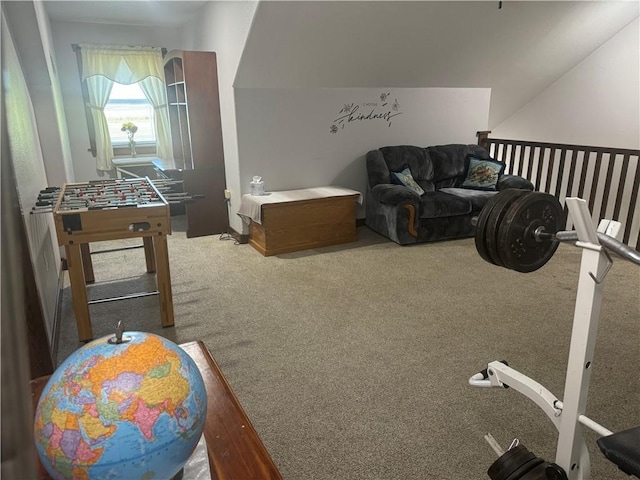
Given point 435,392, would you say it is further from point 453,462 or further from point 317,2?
point 317,2

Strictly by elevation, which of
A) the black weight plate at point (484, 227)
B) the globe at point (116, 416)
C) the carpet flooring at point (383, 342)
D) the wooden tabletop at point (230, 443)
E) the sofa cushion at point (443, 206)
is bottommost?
the carpet flooring at point (383, 342)

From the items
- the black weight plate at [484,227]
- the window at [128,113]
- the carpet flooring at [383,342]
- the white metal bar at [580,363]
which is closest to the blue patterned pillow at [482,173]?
the carpet flooring at [383,342]

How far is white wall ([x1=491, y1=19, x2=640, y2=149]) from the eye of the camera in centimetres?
475

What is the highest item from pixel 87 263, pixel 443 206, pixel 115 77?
pixel 115 77

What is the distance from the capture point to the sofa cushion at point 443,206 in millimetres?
4295

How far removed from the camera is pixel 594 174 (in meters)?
4.25

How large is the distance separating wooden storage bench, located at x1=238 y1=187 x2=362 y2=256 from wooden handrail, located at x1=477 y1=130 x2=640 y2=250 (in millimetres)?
2094

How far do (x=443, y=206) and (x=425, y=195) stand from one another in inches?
10.4

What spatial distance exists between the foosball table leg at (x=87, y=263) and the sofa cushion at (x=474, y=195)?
11.1 ft

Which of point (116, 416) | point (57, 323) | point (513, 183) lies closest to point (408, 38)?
point (513, 183)

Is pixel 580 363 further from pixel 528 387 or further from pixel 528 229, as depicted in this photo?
pixel 528 229

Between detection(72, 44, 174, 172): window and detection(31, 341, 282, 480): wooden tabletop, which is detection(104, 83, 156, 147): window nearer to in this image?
detection(72, 44, 174, 172): window

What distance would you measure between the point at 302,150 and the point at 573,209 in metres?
3.59

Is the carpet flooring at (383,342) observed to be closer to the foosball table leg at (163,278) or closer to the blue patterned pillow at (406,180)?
the foosball table leg at (163,278)
